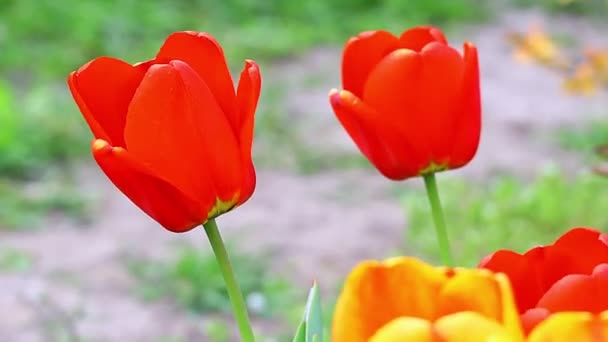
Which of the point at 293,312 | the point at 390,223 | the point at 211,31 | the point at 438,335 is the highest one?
the point at 211,31

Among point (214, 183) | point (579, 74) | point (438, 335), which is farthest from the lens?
point (579, 74)

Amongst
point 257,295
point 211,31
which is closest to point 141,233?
point 257,295

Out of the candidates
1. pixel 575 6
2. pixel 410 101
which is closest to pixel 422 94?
pixel 410 101

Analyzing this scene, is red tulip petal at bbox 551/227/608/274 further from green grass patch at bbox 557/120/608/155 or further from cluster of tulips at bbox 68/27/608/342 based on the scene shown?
green grass patch at bbox 557/120/608/155

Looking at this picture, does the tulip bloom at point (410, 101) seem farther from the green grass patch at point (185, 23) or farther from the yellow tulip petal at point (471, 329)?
the green grass patch at point (185, 23)

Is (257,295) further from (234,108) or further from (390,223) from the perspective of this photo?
(234,108)

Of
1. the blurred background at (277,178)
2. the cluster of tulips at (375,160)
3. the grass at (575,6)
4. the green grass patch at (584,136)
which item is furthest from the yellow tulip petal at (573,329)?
the grass at (575,6)
